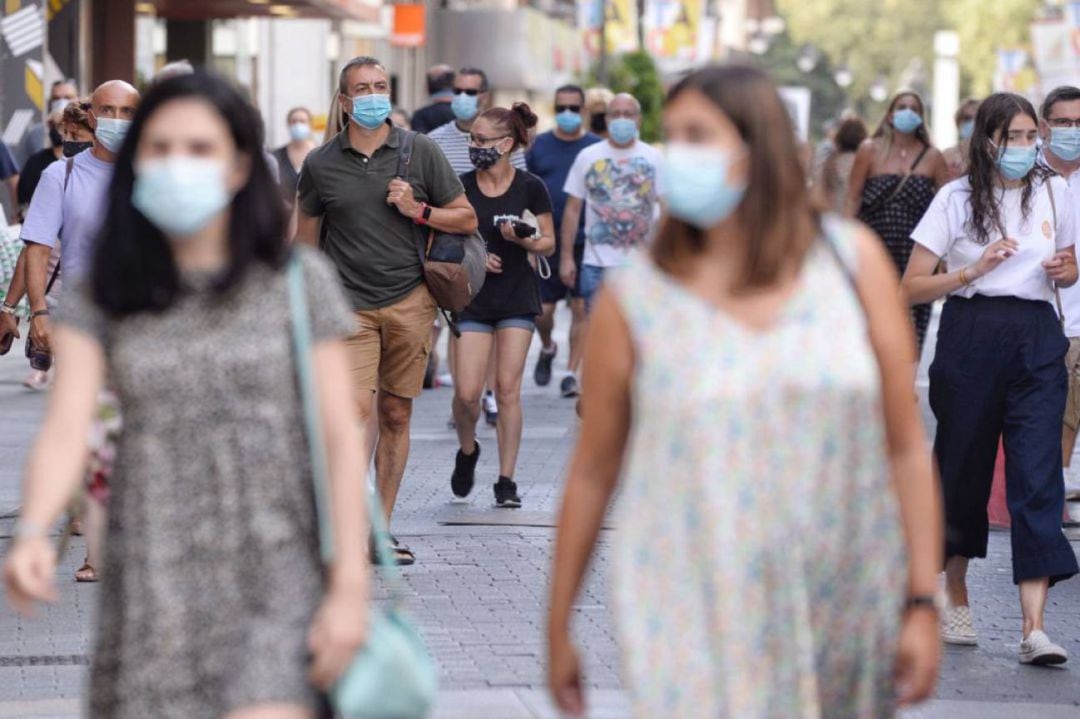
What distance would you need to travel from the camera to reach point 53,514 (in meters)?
3.73

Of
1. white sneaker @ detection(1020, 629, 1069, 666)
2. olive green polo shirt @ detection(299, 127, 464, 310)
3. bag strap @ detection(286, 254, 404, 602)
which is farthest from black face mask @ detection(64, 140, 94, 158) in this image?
bag strap @ detection(286, 254, 404, 602)

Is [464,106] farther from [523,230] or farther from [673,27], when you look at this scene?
[673,27]

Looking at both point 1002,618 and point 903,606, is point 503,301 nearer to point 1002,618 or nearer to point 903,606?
point 1002,618

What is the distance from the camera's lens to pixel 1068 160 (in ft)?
28.8

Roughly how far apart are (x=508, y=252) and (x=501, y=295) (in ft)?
1.06

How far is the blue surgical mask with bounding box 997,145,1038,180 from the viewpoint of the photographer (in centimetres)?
718

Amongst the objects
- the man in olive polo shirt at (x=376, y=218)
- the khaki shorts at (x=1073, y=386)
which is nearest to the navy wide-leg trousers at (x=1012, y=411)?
the man in olive polo shirt at (x=376, y=218)

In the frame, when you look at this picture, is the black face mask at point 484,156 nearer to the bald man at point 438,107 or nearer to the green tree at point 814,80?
the bald man at point 438,107

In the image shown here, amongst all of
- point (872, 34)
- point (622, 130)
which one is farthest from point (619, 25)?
point (872, 34)

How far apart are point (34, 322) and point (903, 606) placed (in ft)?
18.2

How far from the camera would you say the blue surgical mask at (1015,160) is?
7.18 metres

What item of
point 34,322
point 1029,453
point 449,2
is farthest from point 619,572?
point 449,2

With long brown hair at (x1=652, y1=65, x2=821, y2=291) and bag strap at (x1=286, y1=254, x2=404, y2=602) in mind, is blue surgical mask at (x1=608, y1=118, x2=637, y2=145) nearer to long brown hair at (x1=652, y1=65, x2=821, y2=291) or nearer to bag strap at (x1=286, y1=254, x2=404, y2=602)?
long brown hair at (x1=652, y1=65, x2=821, y2=291)

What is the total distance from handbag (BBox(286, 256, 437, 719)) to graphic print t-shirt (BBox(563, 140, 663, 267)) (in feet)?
34.7
